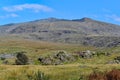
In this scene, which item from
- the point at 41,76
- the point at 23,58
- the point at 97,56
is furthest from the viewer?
the point at 97,56

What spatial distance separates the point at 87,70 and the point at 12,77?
19.4 ft

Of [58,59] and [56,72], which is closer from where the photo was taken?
[56,72]

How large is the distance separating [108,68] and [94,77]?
5.18 metres

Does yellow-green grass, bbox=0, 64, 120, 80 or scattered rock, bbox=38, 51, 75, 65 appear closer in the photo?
yellow-green grass, bbox=0, 64, 120, 80

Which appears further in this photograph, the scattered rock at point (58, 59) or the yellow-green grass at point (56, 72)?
the scattered rock at point (58, 59)

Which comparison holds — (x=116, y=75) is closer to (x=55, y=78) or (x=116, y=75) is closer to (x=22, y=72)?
(x=55, y=78)

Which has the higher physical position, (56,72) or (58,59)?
(56,72)

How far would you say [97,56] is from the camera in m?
77.6

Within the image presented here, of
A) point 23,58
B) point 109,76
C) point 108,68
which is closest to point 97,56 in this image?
point 23,58

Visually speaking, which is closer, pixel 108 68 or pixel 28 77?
pixel 28 77

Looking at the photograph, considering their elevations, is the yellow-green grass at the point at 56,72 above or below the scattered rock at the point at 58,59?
above

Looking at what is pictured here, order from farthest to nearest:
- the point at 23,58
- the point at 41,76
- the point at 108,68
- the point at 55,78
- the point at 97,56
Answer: the point at 97,56
the point at 23,58
the point at 108,68
the point at 55,78
the point at 41,76

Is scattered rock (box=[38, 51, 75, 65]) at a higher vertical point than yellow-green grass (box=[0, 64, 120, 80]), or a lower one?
lower

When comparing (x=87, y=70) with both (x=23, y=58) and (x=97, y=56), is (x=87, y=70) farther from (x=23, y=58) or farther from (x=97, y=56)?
(x=97, y=56)
